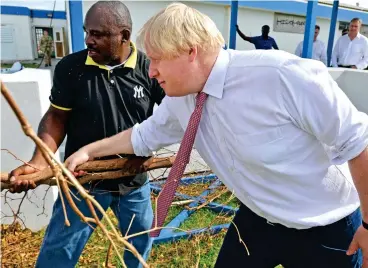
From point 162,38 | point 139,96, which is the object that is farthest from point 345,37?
point 162,38

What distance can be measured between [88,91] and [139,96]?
0.92 feet

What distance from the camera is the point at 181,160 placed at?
156cm

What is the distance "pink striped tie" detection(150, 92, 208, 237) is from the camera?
142cm

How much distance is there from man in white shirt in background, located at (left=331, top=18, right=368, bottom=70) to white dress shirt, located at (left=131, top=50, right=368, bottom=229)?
28.2 feet

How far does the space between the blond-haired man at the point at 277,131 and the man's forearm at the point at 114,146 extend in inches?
12.3

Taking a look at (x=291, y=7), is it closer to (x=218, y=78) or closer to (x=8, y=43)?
(x=8, y=43)

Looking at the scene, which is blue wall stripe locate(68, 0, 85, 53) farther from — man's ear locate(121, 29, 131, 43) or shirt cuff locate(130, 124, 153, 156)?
shirt cuff locate(130, 124, 153, 156)

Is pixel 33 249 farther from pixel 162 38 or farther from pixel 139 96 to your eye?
pixel 162 38

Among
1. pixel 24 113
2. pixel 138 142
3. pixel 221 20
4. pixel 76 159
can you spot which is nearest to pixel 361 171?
pixel 138 142

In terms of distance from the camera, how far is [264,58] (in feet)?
4.21

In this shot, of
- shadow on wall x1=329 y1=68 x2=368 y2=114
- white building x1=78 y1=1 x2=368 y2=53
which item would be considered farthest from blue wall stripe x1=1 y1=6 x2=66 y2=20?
shadow on wall x1=329 y1=68 x2=368 y2=114

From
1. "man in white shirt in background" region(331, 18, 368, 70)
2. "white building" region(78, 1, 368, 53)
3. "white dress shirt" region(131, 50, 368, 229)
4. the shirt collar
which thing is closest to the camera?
"white dress shirt" region(131, 50, 368, 229)

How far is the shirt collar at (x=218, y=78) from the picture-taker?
1.34 meters

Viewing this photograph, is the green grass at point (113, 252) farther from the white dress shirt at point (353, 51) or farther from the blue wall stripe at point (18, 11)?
the blue wall stripe at point (18, 11)
